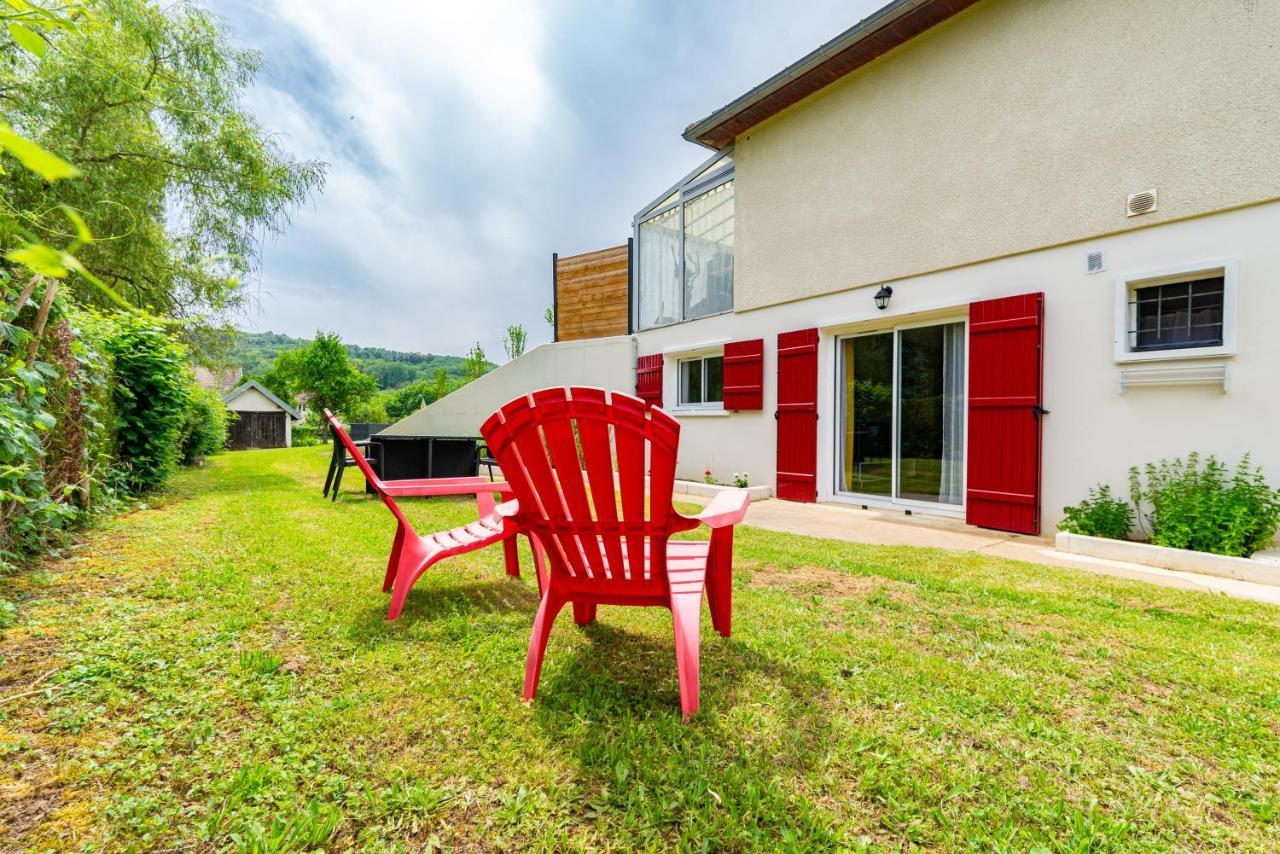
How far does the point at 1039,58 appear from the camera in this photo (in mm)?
4957

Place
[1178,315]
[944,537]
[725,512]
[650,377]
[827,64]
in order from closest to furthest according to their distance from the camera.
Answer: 1. [725,512]
2. [1178,315]
3. [944,537]
4. [827,64]
5. [650,377]

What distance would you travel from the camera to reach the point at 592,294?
1059cm

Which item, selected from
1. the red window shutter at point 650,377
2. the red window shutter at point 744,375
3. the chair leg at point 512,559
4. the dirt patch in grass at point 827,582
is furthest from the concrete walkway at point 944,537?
the red window shutter at point 650,377

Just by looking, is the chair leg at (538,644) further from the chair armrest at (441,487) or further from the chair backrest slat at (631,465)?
the chair armrest at (441,487)

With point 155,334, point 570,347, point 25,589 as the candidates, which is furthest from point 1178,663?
point 570,347

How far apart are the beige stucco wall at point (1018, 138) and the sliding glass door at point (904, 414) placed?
2.46 feet

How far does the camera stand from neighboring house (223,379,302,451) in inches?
1148

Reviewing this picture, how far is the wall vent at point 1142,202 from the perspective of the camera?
14.3 ft

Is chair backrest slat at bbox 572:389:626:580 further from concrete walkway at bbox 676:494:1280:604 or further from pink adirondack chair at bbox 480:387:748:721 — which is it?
concrete walkway at bbox 676:494:1280:604

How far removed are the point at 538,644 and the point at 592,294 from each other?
363 inches

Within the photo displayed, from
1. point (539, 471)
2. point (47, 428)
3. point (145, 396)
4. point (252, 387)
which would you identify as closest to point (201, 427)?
point (145, 396)

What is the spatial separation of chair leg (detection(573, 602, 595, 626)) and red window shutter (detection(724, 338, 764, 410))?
5113 millimetres

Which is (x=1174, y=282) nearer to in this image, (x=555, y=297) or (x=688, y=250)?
(x=688, y=250)

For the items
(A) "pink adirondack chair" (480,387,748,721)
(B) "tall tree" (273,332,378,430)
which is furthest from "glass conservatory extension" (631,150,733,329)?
(B) "tall tree" (273,332,378,430)
